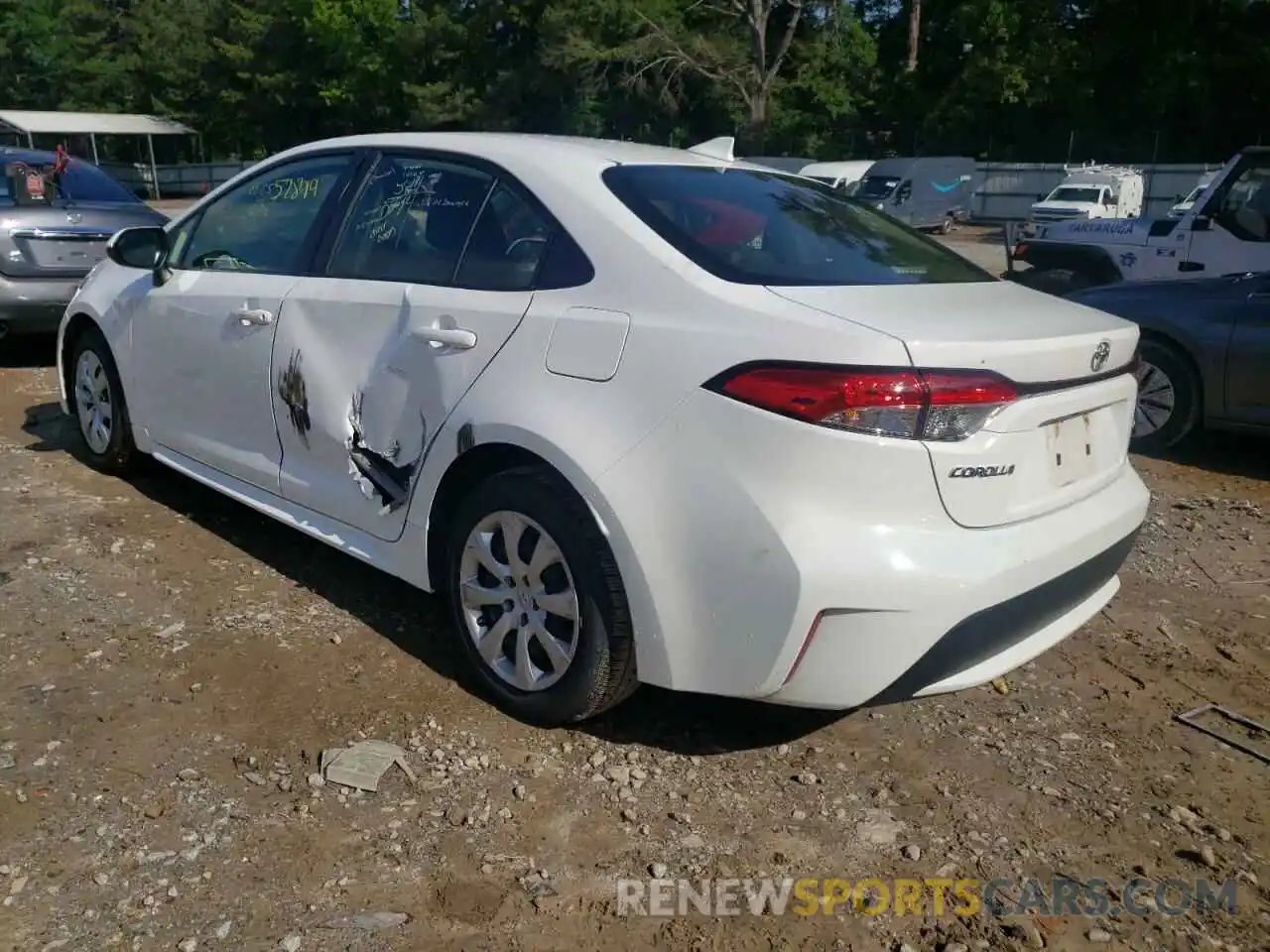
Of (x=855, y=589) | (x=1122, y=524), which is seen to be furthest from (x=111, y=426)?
(x=1122, y=524)

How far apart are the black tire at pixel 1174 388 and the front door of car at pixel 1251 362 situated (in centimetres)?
19

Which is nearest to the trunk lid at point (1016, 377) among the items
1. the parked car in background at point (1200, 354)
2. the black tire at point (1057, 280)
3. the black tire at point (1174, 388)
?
the parked car in background at point (1200, 354)

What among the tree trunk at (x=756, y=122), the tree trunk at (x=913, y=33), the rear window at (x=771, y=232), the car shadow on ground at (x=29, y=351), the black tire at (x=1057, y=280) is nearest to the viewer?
the rear window at (x=771, y=232)

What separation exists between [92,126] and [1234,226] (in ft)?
145

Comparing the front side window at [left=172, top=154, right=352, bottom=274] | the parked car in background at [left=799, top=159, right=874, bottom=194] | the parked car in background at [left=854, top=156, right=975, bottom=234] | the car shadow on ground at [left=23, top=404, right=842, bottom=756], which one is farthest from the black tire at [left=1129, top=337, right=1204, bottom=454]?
the parked car in background at [left=799, top=159, right=874, bottom=194]

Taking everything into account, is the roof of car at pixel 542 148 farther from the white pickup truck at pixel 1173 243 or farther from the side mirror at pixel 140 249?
the white pickup truck at pixel 1173 243

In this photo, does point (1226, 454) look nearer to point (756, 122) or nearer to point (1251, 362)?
point (1251, 362)

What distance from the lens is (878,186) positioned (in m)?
29.2

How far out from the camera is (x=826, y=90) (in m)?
41.9

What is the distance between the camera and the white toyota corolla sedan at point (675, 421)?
2457mm

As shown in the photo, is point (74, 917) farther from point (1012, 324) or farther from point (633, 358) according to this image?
point (1012, 324)

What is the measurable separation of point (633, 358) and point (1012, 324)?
0.93m

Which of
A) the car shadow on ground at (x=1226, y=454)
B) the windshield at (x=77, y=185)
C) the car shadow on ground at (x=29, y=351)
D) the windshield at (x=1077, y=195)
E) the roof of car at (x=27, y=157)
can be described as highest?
the roof of car at (x=27, y=157)

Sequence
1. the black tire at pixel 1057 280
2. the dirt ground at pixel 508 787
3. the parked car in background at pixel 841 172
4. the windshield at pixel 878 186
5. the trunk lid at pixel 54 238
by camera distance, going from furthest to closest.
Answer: the parked car in background at pixel 841 172 < the windshield at pixel 878 186 < the black tire at pixel 1057 280 < the trunk lid at pixel 54 238 < the dirt ground at pixel 508 787
